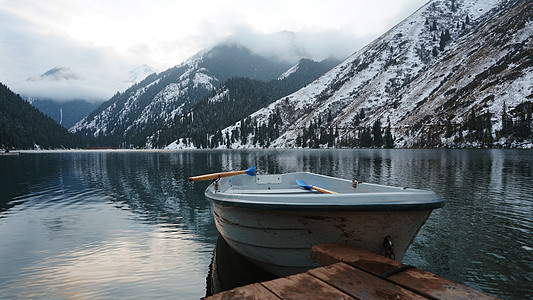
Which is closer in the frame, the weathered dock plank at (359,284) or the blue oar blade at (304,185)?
the weathered dock plank at (359,284)

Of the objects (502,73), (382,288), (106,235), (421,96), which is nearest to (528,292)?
(382,288)

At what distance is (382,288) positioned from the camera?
159 inches

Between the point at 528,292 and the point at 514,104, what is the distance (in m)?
160

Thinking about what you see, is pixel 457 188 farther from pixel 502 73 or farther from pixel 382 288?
pixel 502 73

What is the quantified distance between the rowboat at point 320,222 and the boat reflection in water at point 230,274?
3.38ft

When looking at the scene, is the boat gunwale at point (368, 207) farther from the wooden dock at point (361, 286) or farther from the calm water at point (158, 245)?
the calm water at point (158, 245)

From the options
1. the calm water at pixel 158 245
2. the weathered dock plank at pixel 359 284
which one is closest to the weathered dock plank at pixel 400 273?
the weathered dock plank at pixel 359 284

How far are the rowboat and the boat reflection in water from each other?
1030 millimetres

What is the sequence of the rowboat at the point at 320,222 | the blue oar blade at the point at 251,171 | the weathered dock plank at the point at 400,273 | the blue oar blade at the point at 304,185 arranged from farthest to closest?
1. the blue oar blade at the point at 251,171
2. the blue oar blade at the point at 304,185
3. the rowboat at the point at 320,222
4. the weathered dock plank at the point at 400,273

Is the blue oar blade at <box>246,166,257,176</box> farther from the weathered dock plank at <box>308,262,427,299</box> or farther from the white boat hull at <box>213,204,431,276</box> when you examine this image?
the weathered dock plank at <box>308,262,427,299</box>

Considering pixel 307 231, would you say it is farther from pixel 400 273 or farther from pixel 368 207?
pixel 400 273

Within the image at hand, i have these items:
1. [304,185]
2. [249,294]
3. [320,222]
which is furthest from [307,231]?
[304,185]

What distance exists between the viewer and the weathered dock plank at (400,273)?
3.70 m

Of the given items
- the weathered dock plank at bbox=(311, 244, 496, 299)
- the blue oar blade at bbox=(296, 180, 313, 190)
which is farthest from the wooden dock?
the blue oar blade at bbox=(296, 180, 313, 190)
